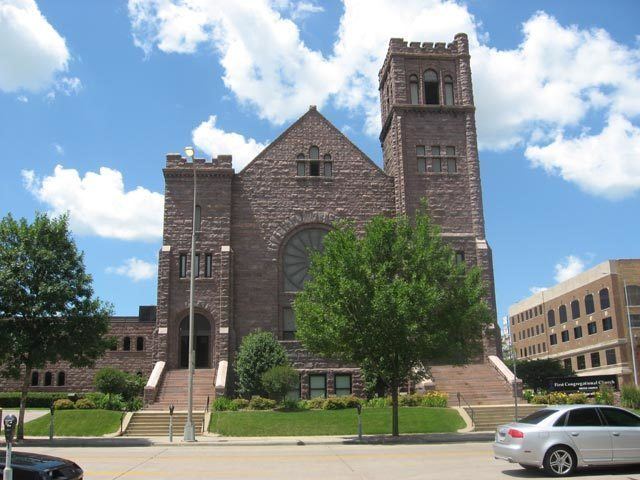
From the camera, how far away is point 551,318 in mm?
83062

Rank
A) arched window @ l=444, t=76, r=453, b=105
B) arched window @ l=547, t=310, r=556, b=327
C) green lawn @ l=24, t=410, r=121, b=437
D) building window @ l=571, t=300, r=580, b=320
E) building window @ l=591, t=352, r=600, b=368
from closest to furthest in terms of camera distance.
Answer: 1. green lawn @ l=24, t=410, r=121, b=437
2. arched window @ l=444, t=76, r=453, b=105
3. building window @ l=591, t=352, r=600, b=368
4. building window @ l=571, t=300, r=580, b=320
5. arched window @ l=547, t=310, r=556, b=327

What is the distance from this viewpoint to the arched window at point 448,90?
4562cm

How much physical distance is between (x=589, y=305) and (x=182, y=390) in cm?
4924

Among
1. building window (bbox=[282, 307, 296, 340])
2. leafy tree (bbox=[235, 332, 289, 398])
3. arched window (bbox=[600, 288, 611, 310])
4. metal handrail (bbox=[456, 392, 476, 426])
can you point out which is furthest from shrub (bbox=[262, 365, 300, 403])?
arched window (bbox=[600, 288, 611, 310])

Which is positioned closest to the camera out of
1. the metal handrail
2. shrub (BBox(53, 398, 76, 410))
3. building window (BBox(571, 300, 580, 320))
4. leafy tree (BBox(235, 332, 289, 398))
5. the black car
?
the black car

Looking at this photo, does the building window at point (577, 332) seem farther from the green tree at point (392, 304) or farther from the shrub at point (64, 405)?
the shrub at point (64, 405)

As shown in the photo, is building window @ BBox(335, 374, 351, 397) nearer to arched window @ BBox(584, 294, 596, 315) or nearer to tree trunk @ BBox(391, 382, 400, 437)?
tree trunk @ BBox(391, 382, 400, 437)

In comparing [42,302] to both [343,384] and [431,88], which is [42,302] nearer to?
[343,384]

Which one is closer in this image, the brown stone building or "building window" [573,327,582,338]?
the brown stone building

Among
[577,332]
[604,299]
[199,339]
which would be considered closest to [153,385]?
[199,339]

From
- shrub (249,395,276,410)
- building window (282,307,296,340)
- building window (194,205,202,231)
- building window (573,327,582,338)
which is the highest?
building window (194,205,202,231)

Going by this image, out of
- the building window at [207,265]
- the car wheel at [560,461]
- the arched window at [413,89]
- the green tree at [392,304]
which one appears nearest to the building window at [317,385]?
the building window at [207,265]

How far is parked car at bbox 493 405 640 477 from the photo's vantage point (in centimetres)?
1415

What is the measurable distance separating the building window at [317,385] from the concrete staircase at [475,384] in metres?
6.59
